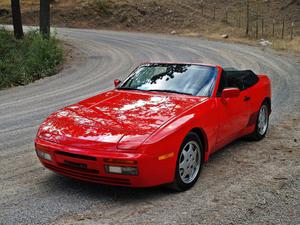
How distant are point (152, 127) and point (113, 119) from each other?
54 centimetres

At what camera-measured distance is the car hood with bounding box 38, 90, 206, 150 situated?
4.77 m

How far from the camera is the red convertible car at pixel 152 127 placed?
4.62 meters

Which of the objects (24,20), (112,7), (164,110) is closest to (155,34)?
(112,7)

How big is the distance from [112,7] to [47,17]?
547 inches

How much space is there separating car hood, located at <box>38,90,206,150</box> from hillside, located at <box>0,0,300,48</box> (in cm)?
2556

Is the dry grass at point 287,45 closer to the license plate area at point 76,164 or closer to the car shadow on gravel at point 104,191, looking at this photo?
the car shadow on gravel at point 104,191

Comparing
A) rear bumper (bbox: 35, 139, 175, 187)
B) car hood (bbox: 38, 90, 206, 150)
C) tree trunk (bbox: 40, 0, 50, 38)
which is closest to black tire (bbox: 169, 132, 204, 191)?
rear bumper (bbox: 35, 139, 175, 187)

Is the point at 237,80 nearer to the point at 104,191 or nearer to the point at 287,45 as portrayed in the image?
the point at 104,191

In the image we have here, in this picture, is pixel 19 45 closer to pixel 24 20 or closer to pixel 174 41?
pixel 174 41

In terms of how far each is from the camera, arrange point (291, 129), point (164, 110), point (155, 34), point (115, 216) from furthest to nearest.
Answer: point (155, 34), point (291, 129), point (164, 110), point (115, 216)

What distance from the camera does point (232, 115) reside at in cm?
621

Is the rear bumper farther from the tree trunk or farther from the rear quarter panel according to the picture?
the tree trunk

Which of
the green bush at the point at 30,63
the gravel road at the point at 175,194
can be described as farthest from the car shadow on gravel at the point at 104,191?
the green bush at the point at 30,63

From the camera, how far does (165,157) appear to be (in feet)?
15.5
